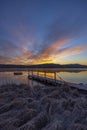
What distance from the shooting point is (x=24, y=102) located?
6996 mm

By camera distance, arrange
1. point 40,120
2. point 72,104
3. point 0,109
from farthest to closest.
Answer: point 72,104 < point 0,109 < point 40,120

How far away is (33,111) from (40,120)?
0.69 metres

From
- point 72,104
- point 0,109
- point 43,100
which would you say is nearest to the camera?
point 0,109

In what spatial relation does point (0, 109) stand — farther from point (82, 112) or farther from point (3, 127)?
point (82, 112)

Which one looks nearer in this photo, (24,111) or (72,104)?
(24,111)

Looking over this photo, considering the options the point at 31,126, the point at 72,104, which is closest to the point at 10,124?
the point at 31,126

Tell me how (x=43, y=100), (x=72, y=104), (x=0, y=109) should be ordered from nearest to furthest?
1. (x=0, y=109)
2. (x=72, y=104)
3. (x=43, y=100)

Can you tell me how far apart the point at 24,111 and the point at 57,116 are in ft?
3.75

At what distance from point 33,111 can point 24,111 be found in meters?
0.31

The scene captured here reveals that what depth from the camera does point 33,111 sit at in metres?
5.84

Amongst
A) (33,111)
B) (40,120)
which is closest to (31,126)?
(40,120)

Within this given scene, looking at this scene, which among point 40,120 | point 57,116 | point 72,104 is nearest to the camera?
point 40,120

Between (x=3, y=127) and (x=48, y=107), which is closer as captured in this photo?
(x=3, y=127)

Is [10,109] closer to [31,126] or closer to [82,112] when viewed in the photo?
[31,126]
